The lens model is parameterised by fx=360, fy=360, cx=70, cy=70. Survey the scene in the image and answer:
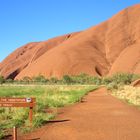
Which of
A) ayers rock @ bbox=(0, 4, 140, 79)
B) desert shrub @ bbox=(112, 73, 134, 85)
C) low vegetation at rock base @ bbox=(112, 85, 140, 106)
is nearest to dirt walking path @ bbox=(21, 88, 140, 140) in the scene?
low vegetation at rock base @ bbox=(112, 85, 140, 106)

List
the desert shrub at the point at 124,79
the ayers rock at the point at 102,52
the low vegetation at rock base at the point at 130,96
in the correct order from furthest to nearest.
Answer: the ayers rock at the point at 102,52 < the desert shrub at the point at 124,79 < the low vegetation at rock base at the point at 130,96

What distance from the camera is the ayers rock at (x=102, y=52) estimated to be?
393 feet

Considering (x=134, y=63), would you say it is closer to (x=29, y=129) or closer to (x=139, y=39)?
(x=139, y=39)

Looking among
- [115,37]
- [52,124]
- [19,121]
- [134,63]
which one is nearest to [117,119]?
[52,124]

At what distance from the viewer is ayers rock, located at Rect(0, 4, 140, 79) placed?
120m

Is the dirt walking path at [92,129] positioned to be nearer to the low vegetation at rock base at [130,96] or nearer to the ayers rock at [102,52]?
the low vegetation at rock base at [130,96]

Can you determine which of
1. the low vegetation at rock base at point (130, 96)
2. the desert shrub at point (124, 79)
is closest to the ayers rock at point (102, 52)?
A: the desert shrub at point (124, 79)

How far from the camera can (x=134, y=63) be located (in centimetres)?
11338

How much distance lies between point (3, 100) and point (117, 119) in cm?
498

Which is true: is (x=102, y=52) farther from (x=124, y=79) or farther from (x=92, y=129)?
(x=92, y=129)

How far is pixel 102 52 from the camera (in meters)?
133

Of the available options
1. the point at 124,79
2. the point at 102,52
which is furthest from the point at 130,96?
the point at 102,52

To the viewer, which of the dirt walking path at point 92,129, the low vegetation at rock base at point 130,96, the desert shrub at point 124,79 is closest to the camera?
the dirt walking path at point 92,129

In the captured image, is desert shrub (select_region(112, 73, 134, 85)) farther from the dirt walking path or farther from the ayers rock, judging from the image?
the dirt walking path
